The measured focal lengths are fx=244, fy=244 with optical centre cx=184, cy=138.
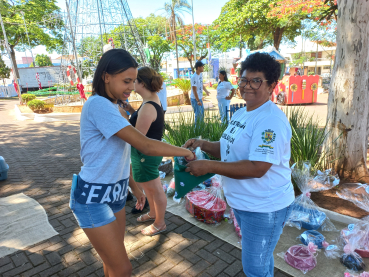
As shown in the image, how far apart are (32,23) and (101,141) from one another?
32.2 meters

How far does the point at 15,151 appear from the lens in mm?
7652

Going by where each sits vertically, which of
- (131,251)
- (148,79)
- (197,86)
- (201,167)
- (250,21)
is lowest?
(131,251)

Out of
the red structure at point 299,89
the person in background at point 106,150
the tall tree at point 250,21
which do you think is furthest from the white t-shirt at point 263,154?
the tall tree at point 250,21

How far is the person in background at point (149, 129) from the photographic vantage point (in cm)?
261

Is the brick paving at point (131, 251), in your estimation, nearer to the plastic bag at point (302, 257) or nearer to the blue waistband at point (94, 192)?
the plastic bag at point (302, 257)

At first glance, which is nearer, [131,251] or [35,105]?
[131,251]

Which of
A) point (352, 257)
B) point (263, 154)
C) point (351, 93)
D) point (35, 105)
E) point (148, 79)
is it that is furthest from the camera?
point (35, 105)

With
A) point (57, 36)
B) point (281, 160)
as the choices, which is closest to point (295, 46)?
point (57, 36)

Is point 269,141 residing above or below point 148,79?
below

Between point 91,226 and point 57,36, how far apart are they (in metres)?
37.5

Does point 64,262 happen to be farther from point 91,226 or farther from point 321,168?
point 321,168

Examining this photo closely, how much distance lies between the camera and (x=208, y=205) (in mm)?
3303

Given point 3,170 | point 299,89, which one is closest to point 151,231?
point 3,170

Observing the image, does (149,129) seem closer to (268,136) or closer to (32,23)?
(268,136)
